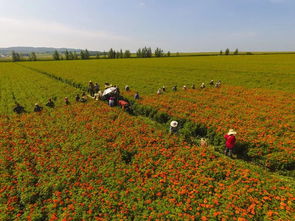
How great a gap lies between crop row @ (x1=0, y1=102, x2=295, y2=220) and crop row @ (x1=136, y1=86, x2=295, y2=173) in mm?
2086

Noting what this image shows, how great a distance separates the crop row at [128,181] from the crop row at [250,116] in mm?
2086

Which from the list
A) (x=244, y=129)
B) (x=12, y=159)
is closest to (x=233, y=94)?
(x=244, y=129)

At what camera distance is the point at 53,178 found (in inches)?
356

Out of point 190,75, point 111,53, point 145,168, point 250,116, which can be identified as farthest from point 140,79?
point 111,53

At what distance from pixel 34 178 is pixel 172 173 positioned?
7622mm

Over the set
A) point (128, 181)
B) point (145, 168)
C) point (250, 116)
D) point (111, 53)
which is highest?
point (111, 53)

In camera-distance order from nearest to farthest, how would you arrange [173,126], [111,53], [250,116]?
[173,126] < [250,116] < [111,53]

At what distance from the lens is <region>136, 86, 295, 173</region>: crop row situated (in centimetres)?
1092

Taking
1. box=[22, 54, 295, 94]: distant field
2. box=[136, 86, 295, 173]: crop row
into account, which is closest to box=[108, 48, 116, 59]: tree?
box=[22, 54, 295, 94]: distant field

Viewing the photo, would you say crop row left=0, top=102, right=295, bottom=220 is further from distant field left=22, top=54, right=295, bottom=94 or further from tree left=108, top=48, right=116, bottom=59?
tree left=108, top=48, right=116, bottom=59

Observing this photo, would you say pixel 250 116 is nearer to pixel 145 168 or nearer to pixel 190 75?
pixel 145 168

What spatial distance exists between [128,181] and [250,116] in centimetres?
1294

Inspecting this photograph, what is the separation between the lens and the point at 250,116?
50.6ft

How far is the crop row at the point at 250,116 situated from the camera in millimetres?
10922
